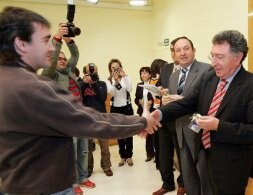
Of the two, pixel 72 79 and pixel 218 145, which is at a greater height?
pixel 72 79

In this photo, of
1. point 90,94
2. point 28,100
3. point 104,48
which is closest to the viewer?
point 28,100

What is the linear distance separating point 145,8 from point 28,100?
5.78 m

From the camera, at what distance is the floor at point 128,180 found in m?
3.11

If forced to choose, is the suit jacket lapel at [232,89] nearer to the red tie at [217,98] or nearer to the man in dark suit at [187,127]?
the red tie at [217,98]

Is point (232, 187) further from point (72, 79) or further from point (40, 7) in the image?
point (40, 7)

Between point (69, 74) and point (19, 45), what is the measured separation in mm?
2015

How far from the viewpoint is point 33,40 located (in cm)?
101

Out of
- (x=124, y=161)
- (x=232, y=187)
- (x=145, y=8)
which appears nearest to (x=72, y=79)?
(x=124, y=161)

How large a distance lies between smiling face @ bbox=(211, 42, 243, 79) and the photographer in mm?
1300

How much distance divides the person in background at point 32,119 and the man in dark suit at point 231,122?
862mm

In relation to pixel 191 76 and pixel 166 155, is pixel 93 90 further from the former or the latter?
pixel 191 76

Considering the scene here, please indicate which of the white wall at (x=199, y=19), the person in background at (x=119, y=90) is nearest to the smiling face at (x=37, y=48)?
the white wall at (x=199, y=19)

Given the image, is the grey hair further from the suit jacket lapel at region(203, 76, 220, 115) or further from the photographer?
the photographer

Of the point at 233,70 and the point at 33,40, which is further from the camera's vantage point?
the point at 233,70
